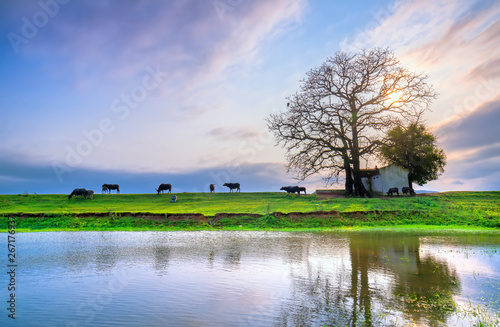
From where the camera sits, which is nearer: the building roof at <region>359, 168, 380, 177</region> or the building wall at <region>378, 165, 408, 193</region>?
the building wall at <region>378, 165, 408, 193</region>

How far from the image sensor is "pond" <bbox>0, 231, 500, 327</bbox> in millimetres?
5891

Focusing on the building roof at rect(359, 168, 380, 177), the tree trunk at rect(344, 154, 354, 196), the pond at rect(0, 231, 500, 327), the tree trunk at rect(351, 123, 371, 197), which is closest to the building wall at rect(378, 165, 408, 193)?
the building roof at rect(359, 168, 380, 177)

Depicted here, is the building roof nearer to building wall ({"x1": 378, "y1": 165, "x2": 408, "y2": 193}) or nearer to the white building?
the white building

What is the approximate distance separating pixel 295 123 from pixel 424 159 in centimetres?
2454

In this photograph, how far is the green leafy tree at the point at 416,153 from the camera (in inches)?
1954

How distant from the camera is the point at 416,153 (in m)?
51.2

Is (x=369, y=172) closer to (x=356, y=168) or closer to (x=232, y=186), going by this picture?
(x=356, y=168)

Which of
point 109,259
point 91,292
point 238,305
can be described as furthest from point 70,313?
point 109,259

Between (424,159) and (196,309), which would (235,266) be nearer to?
(196,309)

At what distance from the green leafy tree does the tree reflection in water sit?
36717mm

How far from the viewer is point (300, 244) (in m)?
14.9

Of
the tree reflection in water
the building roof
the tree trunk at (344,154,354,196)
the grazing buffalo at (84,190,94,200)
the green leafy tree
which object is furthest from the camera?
the building roof

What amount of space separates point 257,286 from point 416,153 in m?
50.0

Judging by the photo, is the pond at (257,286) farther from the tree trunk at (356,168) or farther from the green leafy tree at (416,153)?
the green leafy tree at (416,153)
